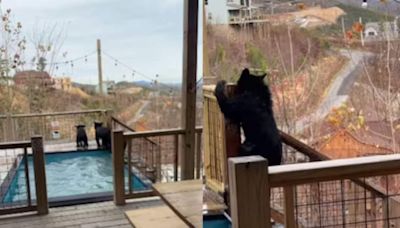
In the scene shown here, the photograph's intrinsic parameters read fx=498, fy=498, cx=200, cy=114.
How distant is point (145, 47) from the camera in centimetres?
466

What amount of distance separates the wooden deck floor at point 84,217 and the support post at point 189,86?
816 millimetres

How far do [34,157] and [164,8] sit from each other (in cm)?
166

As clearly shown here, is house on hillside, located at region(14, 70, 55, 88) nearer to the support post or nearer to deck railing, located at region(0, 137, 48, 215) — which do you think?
deck railing, located at region(0, 137, 48, 215)

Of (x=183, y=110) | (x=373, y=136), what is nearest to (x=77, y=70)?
(x=183, y=110)

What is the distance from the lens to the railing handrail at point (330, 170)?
1619 millimetres

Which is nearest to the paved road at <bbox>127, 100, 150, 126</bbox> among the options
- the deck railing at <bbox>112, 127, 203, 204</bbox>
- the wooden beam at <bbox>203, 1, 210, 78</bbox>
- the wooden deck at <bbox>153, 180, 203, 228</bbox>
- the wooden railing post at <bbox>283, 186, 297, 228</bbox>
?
the deck railing at <bbox>112, 127, 203, 204</bbox>

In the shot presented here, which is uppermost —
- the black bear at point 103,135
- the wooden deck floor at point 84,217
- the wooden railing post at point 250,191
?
the wooden railing post at point 250,191

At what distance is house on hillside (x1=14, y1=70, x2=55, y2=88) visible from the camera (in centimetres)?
481

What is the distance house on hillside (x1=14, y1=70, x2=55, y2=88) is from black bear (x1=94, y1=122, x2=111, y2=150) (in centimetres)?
64

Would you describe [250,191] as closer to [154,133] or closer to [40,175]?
[154,133]

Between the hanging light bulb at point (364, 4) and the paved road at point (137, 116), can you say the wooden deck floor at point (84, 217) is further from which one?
the hanging light bulb at point (364, 4)

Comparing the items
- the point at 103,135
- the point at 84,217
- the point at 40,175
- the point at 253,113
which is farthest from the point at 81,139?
the point at 253,113

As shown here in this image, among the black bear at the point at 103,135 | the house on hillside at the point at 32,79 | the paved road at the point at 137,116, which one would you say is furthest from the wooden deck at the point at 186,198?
the house on hillside at the point at 32,79

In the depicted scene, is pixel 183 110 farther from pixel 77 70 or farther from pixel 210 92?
pixel 77 70
